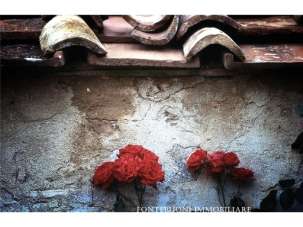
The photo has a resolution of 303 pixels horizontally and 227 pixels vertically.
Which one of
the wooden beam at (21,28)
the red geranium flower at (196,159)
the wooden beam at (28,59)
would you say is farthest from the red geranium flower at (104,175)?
the wooden beam at (21,28)

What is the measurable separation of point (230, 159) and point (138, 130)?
41cm

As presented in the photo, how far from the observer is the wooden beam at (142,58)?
73.0 inches

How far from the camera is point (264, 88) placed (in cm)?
207

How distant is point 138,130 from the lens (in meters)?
2.03

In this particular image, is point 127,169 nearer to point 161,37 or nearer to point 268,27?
point 161,37

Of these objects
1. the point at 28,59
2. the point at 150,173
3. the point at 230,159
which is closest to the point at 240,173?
the point at 230,159

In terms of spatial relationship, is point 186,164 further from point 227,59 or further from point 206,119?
point 227,59

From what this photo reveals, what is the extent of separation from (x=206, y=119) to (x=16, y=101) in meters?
0.81

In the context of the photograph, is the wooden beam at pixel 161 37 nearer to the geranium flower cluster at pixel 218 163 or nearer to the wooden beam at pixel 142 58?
the wooden beam at pixel 142 58

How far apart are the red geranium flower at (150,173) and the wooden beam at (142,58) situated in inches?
15.7

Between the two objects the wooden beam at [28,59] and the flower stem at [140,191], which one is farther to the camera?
the flower stem at [140,191]

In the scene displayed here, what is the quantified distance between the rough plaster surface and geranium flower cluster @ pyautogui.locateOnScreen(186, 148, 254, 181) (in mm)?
45

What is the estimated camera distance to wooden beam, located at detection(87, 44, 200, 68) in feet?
6.08
